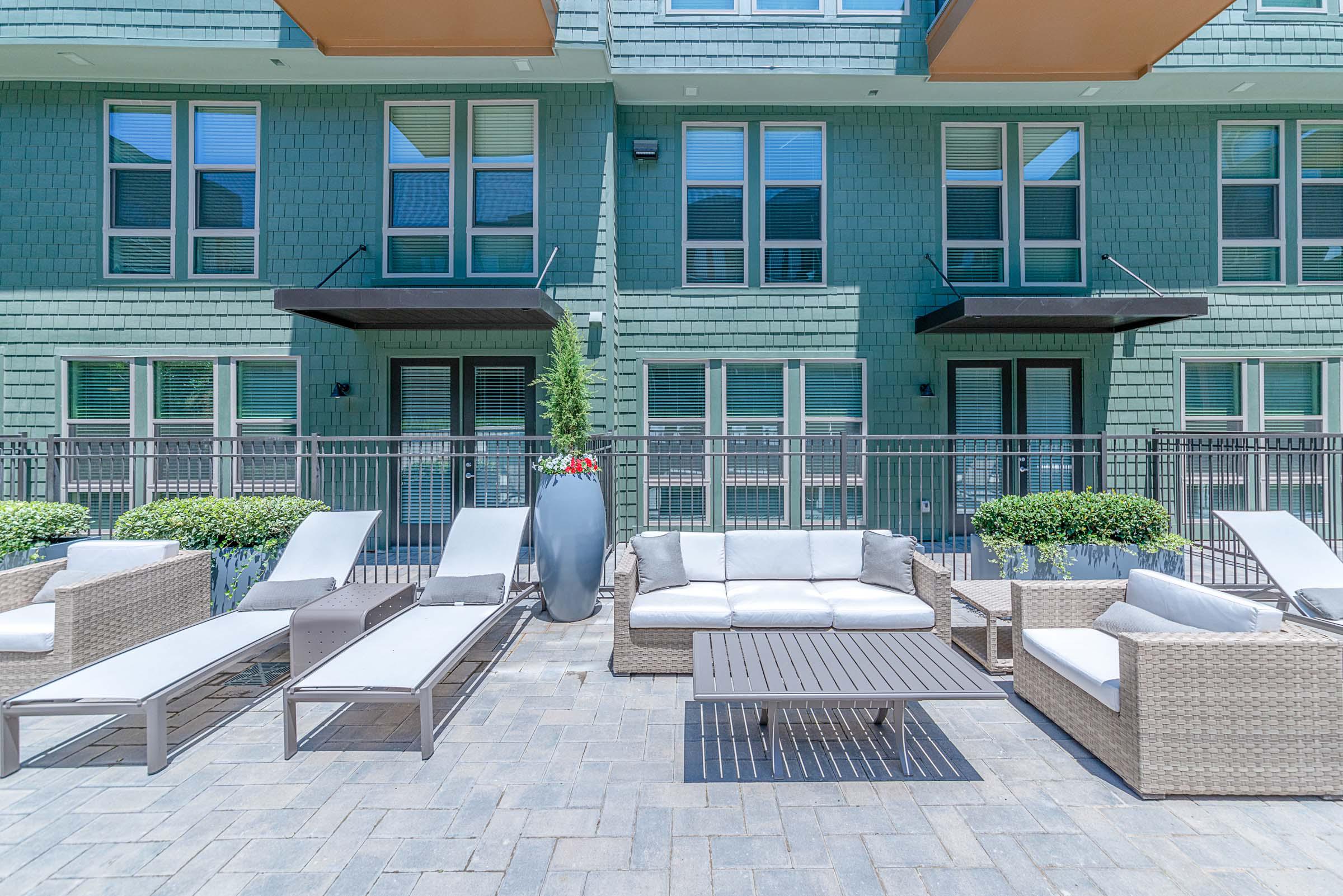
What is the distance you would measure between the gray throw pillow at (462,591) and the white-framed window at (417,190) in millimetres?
4875

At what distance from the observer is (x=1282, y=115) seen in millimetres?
8734

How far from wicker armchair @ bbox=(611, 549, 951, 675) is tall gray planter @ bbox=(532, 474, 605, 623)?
4.24 feet

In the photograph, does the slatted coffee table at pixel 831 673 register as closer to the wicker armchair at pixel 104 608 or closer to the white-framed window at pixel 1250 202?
the wicker armchair at pixel 104 608

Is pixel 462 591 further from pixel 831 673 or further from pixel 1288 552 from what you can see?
pixel 1288 552

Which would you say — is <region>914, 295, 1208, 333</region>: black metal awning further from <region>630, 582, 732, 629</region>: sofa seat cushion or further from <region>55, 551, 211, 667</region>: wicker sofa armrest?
<region>55, 551, 211, 667</region>: wicker sofa armrest

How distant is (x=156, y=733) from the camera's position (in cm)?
309

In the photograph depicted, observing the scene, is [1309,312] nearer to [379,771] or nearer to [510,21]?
[510,21]

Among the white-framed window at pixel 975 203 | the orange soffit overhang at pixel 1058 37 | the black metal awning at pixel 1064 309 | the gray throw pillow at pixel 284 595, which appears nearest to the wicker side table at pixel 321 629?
the gray throw pillow at pixel 284 595

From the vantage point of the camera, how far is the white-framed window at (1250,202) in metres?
8.77

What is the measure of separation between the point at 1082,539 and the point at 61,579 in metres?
8.09

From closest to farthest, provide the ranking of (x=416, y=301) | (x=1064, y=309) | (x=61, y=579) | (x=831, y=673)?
(x=831, y=673)
(x=61, y=579)
(x=416, y=301)
(x=1064, y=309)

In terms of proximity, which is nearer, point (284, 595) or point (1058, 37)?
point (284, 595)

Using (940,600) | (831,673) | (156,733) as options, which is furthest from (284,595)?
(940,600)

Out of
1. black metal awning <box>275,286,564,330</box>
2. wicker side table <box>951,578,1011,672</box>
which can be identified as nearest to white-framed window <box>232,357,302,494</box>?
black metal awning <box>275,286,564,330</box>
